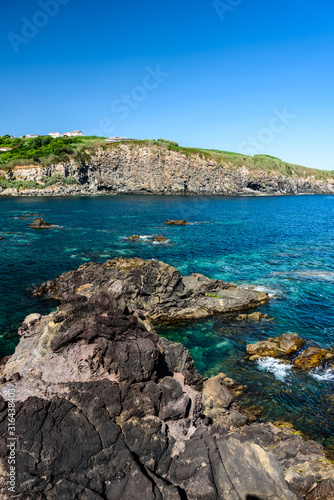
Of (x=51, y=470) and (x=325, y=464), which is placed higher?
(x=51, y=470)

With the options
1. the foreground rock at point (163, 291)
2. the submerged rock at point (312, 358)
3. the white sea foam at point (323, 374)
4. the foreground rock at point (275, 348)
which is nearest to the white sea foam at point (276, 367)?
the foreground rock at point (275, 348)

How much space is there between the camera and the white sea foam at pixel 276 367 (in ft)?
79.9

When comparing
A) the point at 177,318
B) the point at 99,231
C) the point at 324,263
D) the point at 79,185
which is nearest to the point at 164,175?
the point at 79,185

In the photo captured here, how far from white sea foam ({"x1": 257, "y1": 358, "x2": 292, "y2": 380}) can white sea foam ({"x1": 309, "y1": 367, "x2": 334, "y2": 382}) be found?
1835mm

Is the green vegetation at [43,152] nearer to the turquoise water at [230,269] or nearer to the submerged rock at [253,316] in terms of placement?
the turquoise water at [230,269]

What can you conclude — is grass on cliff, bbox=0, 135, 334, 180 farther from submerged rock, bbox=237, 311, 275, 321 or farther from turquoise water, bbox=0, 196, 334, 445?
submerged rock, bbox=237, 311, 275, 321

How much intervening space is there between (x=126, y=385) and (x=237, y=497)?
5.69 metres

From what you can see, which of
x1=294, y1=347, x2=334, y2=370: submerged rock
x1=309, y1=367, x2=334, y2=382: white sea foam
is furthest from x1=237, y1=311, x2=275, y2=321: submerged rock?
x1=309, y1=367, x2=334, y2=382: white sea foam

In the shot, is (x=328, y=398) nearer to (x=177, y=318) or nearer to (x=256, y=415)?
(x=256, y=415)

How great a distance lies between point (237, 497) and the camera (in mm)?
11023

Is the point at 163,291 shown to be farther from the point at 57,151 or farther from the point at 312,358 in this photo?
the point at 57,151

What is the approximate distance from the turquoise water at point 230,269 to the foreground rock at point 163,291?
1752 mm

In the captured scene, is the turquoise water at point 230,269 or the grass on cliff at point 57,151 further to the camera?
the grass on cliff at point 57,151

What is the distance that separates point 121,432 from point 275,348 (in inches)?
753
